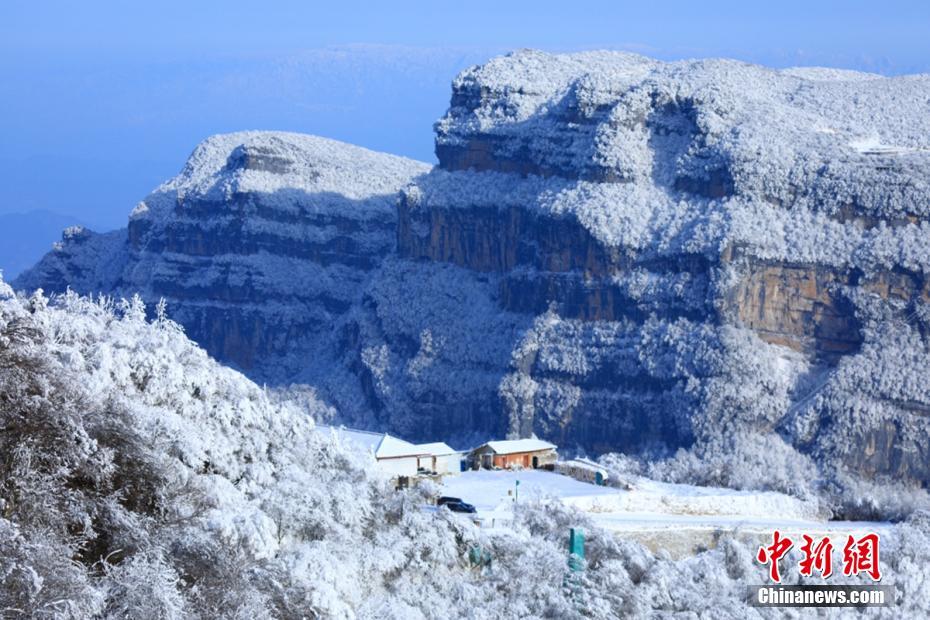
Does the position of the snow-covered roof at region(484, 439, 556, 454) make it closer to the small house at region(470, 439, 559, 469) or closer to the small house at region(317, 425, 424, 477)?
the small house at region(470, 439, 559, 469)

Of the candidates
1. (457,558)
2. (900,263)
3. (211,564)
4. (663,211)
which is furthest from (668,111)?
(211,564)

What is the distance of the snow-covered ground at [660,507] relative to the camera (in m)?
54.6

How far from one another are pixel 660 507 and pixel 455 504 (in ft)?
29.4

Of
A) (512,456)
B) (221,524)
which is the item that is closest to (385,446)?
(512,456)

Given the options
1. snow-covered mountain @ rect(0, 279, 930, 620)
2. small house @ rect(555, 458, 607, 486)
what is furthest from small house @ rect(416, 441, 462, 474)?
snow-covered mountain @ rect(0, 279, 930, 620)

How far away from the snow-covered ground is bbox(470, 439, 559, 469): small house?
322 cm

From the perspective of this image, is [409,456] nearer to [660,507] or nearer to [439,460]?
[439,460]

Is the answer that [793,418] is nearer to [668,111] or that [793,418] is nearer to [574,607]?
[668,111]

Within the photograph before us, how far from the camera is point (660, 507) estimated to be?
60.5 meters

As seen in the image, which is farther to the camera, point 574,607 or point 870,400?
point 870,400

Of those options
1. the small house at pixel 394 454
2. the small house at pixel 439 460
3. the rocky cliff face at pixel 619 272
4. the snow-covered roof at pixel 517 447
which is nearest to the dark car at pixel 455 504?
the small house at pixel 394 454

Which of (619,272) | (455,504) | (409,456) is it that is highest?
(619,272)

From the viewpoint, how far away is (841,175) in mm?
101750

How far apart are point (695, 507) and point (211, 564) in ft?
80.1
